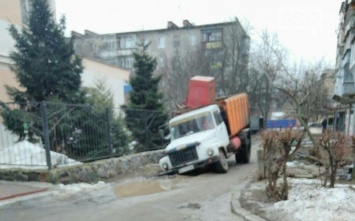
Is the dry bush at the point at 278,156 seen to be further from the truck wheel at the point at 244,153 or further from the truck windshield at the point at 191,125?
the truck wheel at the point at 244,153

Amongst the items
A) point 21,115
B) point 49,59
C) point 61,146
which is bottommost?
point 61,146

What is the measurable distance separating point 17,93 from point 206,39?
4363 centimetres

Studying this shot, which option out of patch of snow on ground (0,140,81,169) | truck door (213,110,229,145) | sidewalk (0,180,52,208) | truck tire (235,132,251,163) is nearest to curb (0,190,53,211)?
sidewalk (0,180,52,208)

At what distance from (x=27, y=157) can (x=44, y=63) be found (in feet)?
12.9

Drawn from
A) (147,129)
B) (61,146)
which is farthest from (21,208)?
(147,129)

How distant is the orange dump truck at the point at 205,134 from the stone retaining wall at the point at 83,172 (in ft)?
4.96

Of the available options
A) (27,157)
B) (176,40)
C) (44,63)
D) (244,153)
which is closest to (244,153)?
(244,153)

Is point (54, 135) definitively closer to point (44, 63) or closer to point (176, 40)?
point (44, 63)

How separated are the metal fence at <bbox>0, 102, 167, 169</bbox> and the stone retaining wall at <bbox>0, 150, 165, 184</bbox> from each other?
363 millimetres

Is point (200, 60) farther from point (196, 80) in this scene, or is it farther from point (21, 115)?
point (21, 115)

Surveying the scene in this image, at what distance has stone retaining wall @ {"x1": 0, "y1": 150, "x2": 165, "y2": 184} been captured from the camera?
956 cm

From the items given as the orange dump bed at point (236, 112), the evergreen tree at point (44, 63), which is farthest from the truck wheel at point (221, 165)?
the evergreen tree at point (44, 63)

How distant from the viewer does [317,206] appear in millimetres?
5773

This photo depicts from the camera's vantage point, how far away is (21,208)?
24.7ft
